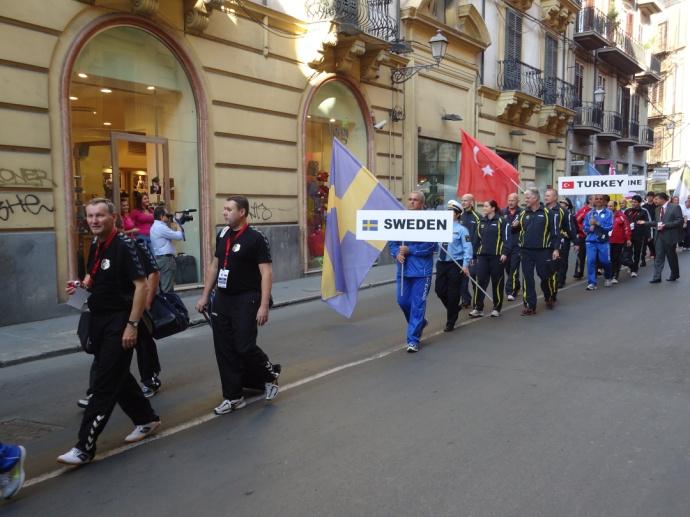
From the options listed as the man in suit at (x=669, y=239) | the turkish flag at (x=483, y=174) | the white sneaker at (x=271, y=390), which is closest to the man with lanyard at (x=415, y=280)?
the white sneaker at (x=271, y=390)

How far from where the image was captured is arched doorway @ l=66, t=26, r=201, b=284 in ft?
34.4

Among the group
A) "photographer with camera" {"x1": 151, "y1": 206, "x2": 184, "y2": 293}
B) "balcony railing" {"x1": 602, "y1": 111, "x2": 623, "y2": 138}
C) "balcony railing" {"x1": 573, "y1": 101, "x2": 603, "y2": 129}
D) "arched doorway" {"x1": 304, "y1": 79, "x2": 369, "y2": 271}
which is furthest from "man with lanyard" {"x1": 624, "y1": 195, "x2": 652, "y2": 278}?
"balcony railing" {"x1": 602, "y1": 111, "x2": 623, "y2": 138}

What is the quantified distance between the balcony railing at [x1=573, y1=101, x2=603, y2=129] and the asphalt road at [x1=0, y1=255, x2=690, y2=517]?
76.8ft

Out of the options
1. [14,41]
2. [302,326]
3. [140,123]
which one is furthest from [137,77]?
[302,326]

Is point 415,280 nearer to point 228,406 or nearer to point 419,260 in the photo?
point 419,260

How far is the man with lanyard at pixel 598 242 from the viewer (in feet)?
41.1

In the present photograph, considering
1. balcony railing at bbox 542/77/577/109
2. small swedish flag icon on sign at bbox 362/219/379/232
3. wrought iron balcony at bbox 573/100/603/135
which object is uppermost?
balcony railing at bbox 542/77/577/109

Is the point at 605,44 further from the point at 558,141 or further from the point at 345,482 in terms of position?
the point at 345,482

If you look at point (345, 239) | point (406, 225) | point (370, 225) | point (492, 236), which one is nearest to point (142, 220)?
point (345, 239)

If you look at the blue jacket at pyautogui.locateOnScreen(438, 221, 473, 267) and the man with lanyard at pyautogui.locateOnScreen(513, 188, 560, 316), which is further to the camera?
the man with lanyard at pyautogui.locateOnScreen(513, 188, 560, 316)

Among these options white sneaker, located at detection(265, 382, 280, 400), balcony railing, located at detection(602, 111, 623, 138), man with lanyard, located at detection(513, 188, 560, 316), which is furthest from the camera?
balcony railing, located at detection(602, 111, 623, 138)

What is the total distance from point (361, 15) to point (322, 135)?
320cm

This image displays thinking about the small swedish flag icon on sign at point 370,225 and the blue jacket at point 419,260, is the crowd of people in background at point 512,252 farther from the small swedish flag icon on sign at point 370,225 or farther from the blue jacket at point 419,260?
the small swedish flag icon on sign at point 370,225

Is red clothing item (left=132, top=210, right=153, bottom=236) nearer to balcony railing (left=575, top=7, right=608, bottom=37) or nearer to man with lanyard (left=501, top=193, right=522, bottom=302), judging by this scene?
man with lanyard (left=501, top=193, right=522, bottom=302)
